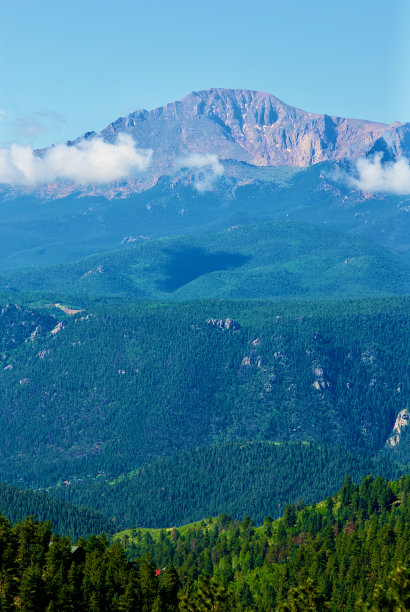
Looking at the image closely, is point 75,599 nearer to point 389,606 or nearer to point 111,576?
point 111,576

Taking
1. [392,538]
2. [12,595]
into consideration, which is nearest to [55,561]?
[12,595]

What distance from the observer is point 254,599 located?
7795 inches

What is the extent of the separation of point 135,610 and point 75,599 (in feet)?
27.4

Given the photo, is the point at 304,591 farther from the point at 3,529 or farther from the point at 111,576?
the point at 3,529

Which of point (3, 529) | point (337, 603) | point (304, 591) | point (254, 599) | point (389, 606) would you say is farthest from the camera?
point (254, 599)

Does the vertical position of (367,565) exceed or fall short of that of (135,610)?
it falls short

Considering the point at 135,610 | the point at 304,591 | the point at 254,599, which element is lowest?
the point at 254,599

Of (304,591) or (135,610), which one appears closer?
(304,591)

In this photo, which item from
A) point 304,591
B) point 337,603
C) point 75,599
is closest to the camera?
point 304,591

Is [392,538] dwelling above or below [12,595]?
below

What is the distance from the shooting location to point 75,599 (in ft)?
486

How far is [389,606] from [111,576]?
5187 centimetres

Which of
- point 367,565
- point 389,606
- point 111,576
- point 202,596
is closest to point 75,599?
point 111,576

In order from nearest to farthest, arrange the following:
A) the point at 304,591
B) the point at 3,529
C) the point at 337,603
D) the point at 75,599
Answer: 1. the point at 304,591
2. the point at 75,599
3. the point at 3,529
4. the point at 337,603
